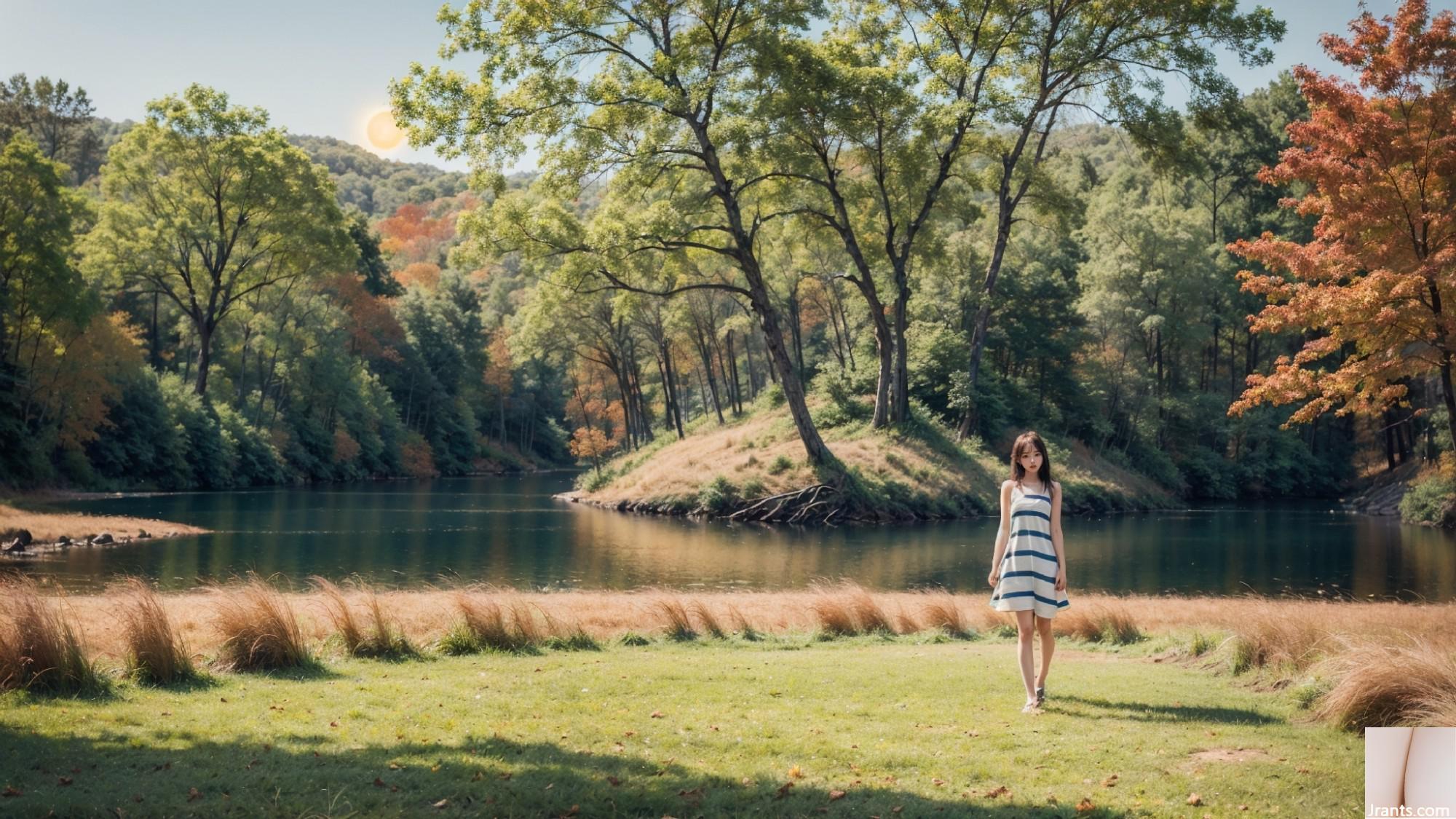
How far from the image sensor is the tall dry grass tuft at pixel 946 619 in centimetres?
1348

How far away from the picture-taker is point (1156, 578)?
2233 cm

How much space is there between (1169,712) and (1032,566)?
1.44 m

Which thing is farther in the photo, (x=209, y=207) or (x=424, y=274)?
(x=424, y=274)

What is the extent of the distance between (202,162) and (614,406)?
114 ft

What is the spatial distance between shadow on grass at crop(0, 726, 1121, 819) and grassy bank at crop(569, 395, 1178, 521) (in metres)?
28.1

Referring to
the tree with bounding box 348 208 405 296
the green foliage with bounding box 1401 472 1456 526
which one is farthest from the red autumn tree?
the tree with bounding box 348 208 405 296

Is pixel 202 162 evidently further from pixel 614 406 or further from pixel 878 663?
pixel 878 663

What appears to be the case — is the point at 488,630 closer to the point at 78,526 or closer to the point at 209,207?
the point at 78,526

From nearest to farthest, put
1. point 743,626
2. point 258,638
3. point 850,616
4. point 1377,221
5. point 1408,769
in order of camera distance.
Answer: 1. point 1408,769
2. point 258,638
3. point 743,626
4. point 850,616
5. point 1377,221

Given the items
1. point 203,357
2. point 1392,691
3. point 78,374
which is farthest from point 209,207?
point 1392,691

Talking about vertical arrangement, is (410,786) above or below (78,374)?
below

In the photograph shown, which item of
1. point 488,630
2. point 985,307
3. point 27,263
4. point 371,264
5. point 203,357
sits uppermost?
point 371,264

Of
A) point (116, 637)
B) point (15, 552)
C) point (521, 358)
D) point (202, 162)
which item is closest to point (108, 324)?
point (202, 162)

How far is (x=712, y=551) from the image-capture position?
84.4ft
